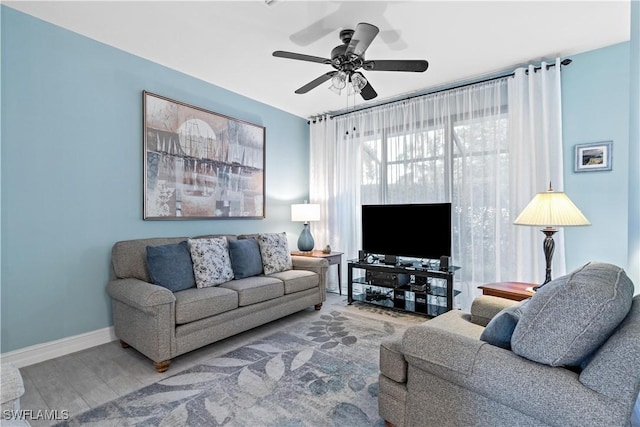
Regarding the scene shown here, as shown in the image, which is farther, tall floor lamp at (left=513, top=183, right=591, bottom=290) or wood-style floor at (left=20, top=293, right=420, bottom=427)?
tall floor lamp at (left=513, top=183, right=591, bottom=290)

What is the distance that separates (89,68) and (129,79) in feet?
1.05

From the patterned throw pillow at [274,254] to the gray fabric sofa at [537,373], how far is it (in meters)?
2.29

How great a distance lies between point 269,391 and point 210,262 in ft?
4.69

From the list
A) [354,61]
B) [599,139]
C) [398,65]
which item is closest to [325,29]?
[354,61]

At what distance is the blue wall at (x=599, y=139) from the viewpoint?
2.88 metres

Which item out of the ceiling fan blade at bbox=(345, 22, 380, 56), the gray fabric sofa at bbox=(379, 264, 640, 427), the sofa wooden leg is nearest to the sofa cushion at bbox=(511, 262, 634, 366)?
the gray fabric sofa at bbox=(379, 264, 640, 427)

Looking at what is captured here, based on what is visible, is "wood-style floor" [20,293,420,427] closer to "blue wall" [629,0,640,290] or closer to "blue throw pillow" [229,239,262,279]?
"blue throw pillow" [229,239,262,279]

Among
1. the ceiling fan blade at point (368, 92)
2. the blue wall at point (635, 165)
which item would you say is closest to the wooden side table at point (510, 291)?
the blue wall at point (635, 165)

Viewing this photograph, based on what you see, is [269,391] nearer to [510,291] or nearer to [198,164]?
[510,291]

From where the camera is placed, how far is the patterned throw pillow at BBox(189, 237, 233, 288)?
298 centimetres

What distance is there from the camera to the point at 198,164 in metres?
3.54

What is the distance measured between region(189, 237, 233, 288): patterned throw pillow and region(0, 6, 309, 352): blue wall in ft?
1.71

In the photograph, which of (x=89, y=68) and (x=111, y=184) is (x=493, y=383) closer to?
(x=111, y=184)

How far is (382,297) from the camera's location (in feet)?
13.2
